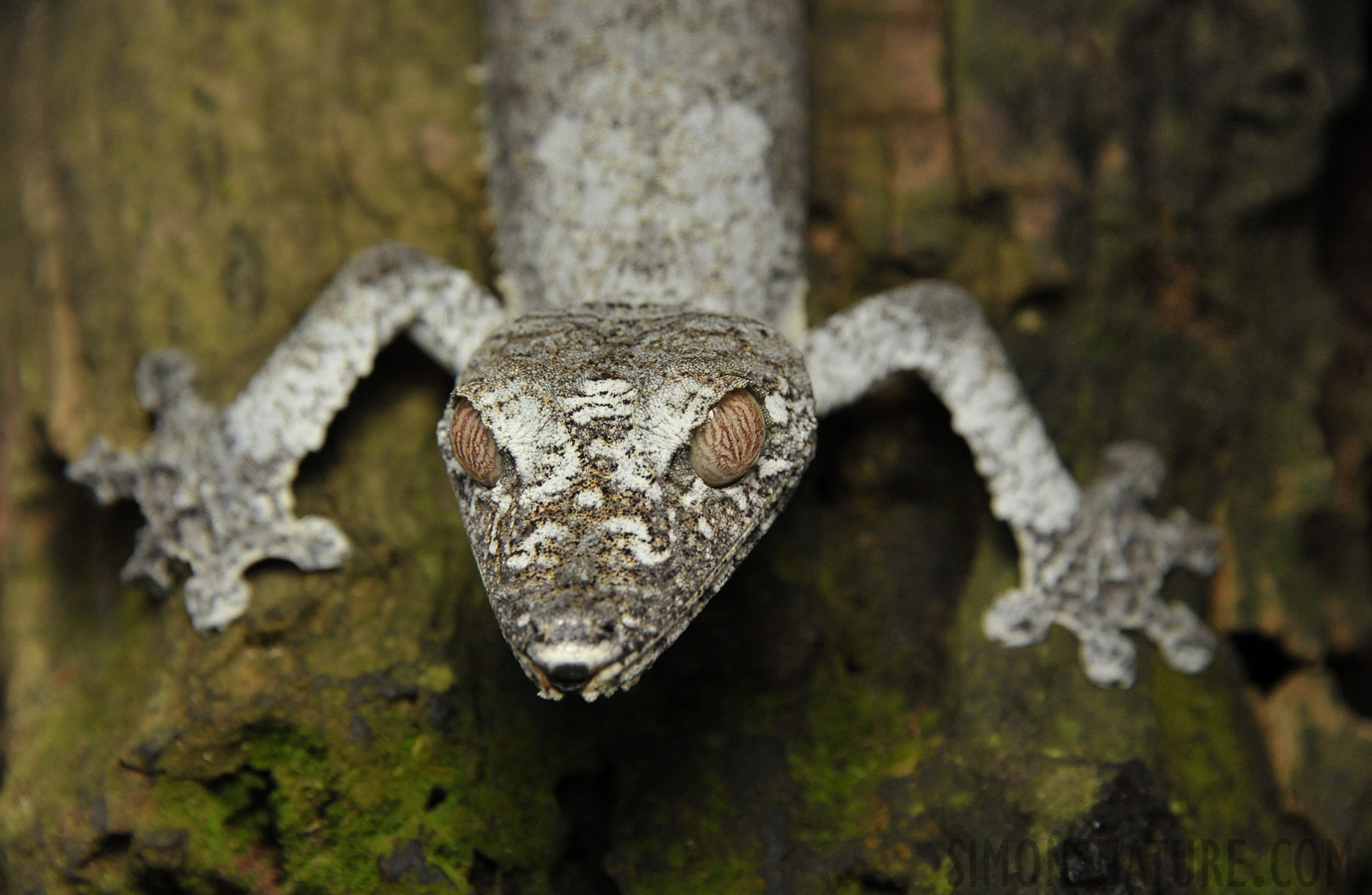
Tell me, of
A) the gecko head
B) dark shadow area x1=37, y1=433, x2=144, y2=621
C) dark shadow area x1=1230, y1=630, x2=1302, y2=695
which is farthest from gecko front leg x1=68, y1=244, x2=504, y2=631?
dark shadow area x1=1230, y1=630, x2=1302, y2=695

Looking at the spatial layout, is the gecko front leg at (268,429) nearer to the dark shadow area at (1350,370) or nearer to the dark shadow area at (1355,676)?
the dark shadow area at (1350,370)

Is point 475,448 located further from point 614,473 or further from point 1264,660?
point 1264,660

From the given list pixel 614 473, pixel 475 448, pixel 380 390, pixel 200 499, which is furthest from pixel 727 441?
pixel 200 499

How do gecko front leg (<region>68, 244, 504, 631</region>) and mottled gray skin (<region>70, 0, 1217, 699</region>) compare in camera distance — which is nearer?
mottled gray skin (<region>70, 0, 1217, 699</region>)

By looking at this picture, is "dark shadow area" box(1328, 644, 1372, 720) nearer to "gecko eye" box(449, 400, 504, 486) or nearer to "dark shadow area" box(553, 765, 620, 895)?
"dark shadow area" box(553, 765, 620, 895)

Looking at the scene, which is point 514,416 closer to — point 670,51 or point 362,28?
point 670,51
